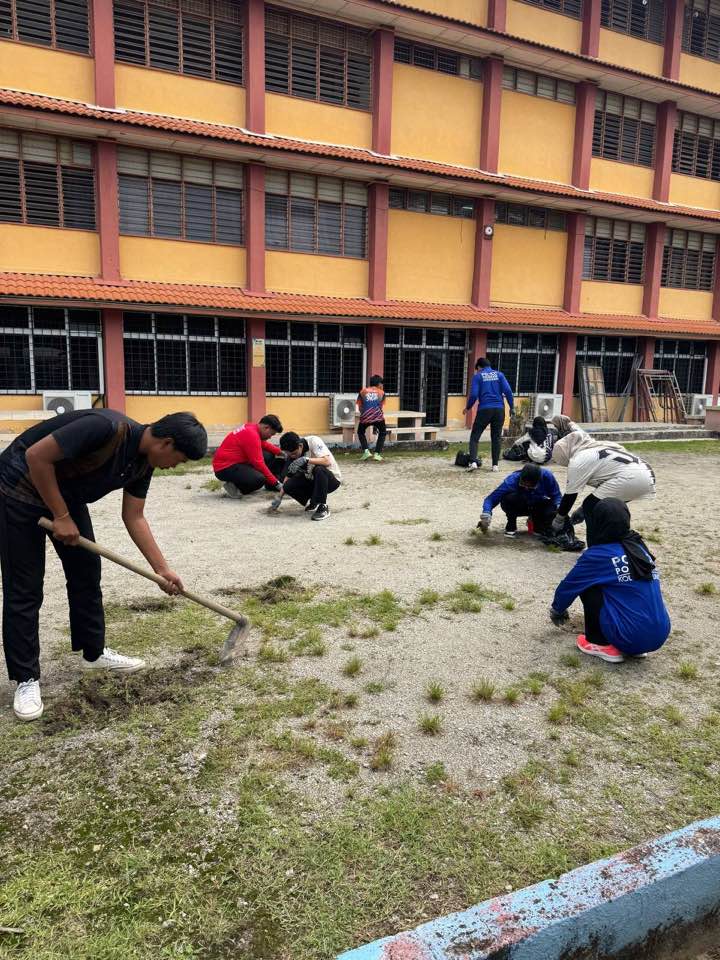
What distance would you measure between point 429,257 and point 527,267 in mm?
3206

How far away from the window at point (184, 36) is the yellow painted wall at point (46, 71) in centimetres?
85

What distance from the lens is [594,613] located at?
4266mm

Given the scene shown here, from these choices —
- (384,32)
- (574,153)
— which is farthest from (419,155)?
(574,153)

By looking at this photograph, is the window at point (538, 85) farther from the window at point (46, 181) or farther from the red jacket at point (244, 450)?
the red jacket at point (244, 450)

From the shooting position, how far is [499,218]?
1828 centimetres

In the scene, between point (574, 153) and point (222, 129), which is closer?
point (222, 129)

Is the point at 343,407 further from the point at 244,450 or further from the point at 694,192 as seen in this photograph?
the point at 694,192

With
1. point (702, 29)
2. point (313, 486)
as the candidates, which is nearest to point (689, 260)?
point (702, 29)

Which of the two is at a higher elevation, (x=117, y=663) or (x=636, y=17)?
(x=636, y=17)

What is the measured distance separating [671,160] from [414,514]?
18.0 meters

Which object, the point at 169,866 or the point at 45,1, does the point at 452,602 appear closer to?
the point at 169,866

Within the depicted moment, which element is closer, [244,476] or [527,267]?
[244,476]

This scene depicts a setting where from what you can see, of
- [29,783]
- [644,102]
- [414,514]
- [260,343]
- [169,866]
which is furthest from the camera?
[644,102]

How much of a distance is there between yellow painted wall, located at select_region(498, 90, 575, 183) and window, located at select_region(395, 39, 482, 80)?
1.08 meters
